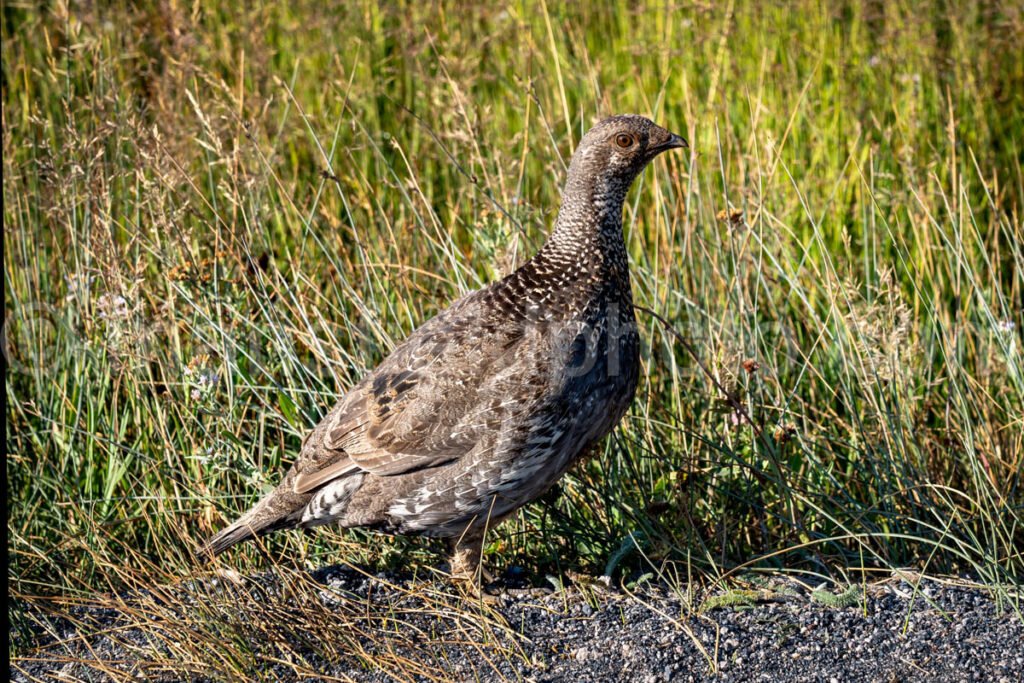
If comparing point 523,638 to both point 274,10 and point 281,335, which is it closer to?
point 281,335

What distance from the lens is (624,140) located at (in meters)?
3.47

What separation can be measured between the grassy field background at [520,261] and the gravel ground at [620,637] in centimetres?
16

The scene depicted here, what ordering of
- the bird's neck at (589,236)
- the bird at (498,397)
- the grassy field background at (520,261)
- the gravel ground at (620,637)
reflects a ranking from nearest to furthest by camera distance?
the gravel ground at (620,637) → the bird at (498,397) → the bird's neck at (589,236) → the grassy field background at (520,261)

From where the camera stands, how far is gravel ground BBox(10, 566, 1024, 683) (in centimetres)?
306

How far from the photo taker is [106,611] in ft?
11.7

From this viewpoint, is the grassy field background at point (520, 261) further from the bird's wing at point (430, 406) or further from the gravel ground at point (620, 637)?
the bird's wing at point (430, 406)

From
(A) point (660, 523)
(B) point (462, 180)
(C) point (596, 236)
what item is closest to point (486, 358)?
(C) point (596, 236)

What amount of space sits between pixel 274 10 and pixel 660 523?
4.16m

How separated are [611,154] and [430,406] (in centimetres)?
96

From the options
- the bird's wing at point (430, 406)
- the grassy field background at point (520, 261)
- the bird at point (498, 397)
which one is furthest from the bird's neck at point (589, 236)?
the grassy field background at point (520, 261)

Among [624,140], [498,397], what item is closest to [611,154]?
[624,140]

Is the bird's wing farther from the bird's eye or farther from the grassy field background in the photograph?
the bird's eye

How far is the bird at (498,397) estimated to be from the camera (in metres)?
3.31

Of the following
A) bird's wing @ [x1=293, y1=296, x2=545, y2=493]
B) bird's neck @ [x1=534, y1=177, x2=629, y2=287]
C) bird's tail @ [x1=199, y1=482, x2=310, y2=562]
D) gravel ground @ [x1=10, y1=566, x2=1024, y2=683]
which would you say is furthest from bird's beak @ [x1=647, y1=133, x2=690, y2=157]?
bird's tail @ [x1=199, y1=482, x2=310, y2=562]
